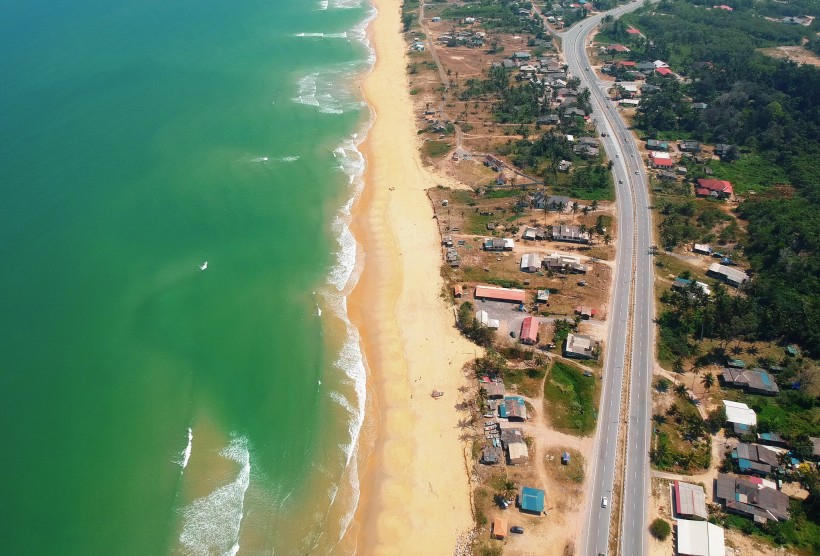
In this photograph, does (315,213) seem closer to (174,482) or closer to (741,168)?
(174,482)

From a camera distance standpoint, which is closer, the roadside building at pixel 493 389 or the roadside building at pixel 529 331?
the roadside building at pixel 493 389

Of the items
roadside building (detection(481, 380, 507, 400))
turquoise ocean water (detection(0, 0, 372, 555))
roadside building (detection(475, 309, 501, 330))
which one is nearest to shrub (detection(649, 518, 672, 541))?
roadside building (detection(481, 380, 507, 400))

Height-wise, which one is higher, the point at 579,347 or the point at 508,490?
the point at 579,347

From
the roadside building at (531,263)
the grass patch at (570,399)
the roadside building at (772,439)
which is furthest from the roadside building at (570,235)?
the roadside building at (772,439)

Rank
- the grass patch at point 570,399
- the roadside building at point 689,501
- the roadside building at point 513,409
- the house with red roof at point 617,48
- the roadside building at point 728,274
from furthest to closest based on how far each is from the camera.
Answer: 1. the house with red roof at point 617,48
2. the roadside building at point 728,274
3. the roadside building at point 513,409
4. the grass patch at point 570,399
5. the roadside building at point 689,501

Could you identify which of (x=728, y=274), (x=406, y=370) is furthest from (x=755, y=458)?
(x=406, y=370)

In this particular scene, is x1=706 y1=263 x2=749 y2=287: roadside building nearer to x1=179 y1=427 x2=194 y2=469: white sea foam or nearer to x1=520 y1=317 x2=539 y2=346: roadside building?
x1=520 y1=317 x2=539 y2=346: roadside building

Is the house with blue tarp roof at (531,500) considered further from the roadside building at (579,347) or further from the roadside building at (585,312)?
the roadside building at (585,312)

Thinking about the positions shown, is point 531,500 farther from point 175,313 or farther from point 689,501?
point 175,313
